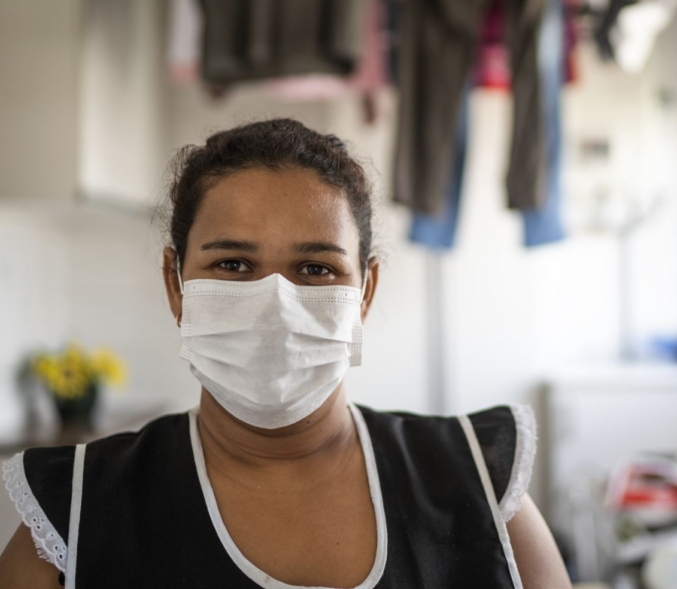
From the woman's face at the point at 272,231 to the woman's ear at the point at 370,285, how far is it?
0.27 feet

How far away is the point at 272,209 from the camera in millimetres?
979

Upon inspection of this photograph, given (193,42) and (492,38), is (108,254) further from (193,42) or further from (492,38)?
(492,38)

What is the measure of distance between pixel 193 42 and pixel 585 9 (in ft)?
4.61

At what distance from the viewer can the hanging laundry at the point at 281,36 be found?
2.35m

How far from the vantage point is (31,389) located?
3.09 m

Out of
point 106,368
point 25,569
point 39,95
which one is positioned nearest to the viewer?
point 25,569

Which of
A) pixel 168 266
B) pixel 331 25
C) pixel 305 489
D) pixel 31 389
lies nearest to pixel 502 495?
pixel 305 489

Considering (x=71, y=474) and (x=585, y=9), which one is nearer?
(x=71, y=474)

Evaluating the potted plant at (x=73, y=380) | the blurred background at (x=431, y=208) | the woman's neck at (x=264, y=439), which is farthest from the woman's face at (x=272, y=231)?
the potted plant at (x=73, y=380)

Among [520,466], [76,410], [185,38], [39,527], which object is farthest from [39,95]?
[520,466]

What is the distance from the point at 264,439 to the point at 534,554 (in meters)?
0.40

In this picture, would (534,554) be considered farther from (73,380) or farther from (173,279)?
(73,380)

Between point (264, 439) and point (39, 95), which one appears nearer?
point (264, 439)

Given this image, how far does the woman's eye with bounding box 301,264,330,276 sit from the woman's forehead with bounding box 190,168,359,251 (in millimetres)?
39
